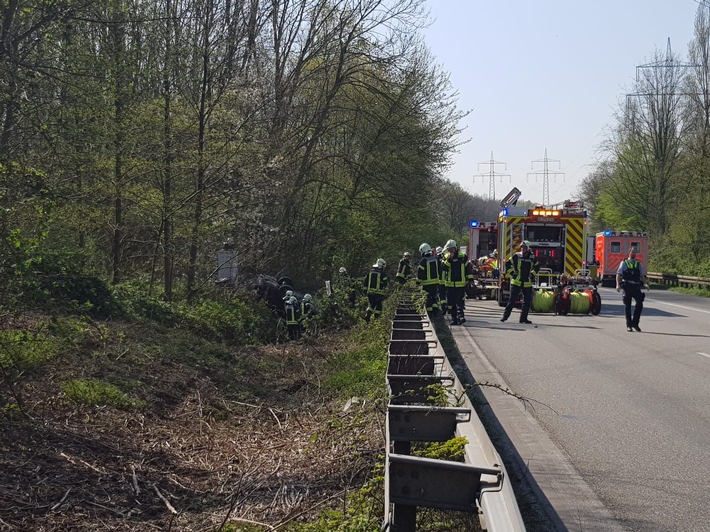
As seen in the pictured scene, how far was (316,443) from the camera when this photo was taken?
22.9 ft

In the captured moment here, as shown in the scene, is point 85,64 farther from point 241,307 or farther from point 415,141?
point 415,141

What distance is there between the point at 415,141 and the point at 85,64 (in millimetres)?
18272

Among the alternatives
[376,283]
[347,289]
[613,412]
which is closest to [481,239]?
[347,289]

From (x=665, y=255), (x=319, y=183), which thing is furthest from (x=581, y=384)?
(x=665, y=255)

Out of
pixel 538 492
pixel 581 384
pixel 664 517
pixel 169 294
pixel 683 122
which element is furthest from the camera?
pixel 683 122

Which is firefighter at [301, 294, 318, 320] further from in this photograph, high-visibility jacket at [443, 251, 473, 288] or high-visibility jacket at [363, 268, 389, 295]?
high-visibility jacket at [443, 251, 473, 288]

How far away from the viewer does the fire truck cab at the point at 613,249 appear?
133ft

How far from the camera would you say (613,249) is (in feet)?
136

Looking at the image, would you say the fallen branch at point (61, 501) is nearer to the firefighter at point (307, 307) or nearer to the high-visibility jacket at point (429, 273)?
the firefighter at point (307, 307)

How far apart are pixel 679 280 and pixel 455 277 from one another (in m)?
28.3

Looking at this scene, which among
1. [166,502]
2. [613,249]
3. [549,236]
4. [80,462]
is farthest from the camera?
[613,249]

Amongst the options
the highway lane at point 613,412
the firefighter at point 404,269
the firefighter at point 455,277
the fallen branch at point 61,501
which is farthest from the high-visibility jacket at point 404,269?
the fallen branch at point 61,501

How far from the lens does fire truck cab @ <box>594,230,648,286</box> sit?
40656 millimetres

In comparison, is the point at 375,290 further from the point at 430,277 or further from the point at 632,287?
the point at 632,287
